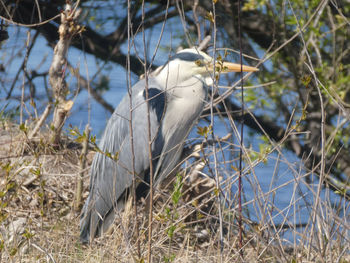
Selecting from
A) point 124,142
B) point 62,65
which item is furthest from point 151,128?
point 62,65

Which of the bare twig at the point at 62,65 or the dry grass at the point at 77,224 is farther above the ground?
Answer: the bare twig at the point at 62,65

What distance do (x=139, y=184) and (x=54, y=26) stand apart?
61.6 inches

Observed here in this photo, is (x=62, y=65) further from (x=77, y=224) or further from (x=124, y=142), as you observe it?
(x=77, y=224)

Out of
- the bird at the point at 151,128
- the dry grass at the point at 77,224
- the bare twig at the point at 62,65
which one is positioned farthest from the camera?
the bird at the point at 151,128

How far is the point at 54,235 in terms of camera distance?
7.66 ft

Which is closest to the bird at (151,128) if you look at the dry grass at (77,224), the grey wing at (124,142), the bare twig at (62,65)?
the grey wing at (124,142)

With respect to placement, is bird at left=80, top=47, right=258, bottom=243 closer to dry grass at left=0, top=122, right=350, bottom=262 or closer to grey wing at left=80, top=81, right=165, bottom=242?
grey wing at left=80, top=81, right=165, bottom=242

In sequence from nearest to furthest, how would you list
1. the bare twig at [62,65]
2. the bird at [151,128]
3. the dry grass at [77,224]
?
the dry grass at [77,224]
the bare twig at [62,65]
the bird at [151,128]

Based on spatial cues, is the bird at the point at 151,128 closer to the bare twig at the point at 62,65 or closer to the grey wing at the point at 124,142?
the grey wing at the point at 124,142

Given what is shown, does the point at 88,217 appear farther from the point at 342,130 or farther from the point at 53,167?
the point at 342,130

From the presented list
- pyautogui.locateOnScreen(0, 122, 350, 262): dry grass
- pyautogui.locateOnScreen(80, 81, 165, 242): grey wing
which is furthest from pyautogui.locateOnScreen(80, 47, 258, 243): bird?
pyautogui.locateOnScreen(0, 122, 350, 262): dry grass

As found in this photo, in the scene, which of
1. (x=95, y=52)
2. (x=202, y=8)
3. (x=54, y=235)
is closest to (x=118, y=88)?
(x=95, y=52)

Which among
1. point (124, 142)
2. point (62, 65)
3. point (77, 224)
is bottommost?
point (77, 224)

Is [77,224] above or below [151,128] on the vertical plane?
below
